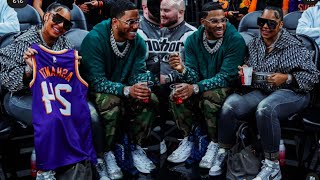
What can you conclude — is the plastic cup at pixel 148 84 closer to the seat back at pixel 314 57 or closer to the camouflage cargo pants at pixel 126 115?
the camouflage cargo pants at pixel 126 115

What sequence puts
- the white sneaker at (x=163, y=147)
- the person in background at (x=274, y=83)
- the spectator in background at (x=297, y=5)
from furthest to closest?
the spectator in background at (x=297, y=5) → the white sneaker at (x=163, y=147) → the person in background at (x=274, y=83)

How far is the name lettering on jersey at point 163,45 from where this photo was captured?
397 centimetres

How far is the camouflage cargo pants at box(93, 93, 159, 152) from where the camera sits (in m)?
3.53

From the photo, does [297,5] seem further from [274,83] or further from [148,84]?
[148,84]

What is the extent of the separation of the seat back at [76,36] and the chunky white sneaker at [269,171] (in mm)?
1699

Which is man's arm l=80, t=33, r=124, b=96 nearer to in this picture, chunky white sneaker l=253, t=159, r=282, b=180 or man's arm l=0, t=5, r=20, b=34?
man's arm l=0, t=5, r=20, b=34

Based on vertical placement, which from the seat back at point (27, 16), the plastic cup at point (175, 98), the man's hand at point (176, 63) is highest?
the seat back at point (27, 16)

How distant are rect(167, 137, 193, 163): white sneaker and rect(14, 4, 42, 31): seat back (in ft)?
5.55

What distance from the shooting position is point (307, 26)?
449 centimetres

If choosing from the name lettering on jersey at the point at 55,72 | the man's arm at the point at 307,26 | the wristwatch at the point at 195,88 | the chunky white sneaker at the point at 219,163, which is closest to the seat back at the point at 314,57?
the man's arm at the point at 307,26

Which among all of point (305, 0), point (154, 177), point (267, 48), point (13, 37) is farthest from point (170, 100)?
point (305, 0)

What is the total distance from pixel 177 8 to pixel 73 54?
3.56ft

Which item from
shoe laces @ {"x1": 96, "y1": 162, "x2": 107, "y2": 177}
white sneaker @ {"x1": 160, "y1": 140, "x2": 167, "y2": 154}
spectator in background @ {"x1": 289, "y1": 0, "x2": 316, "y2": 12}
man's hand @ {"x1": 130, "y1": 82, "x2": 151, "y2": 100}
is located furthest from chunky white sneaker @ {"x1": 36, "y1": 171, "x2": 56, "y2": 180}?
spectator in background @ {"x1": 289, "y1": 0, "x2": 316, "y2": 12}

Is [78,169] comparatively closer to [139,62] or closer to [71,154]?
[71,154]
